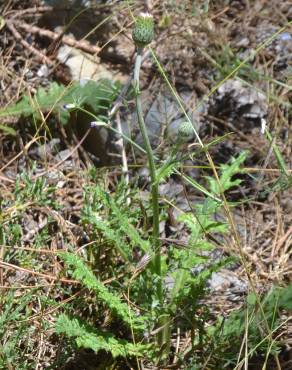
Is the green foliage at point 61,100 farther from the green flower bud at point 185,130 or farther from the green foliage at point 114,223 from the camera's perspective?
A: the green flower bud at point 185,130

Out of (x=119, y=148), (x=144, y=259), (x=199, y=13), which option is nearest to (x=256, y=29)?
(x=199, y=13)

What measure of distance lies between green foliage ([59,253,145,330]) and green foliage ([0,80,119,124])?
1.10 meters

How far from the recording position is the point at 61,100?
3486 millimetres

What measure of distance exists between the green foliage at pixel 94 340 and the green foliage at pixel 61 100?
1260 millimetres

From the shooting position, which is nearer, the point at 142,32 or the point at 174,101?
the point at 142,32

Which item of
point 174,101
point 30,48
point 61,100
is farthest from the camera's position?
point 30,48

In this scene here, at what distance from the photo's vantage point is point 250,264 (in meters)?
3.16

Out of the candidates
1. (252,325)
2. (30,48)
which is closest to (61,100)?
(30,48)

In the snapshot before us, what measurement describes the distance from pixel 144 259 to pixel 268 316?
507 millimetres

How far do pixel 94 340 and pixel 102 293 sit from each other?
17 centimetres

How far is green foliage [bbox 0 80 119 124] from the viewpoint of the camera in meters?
3.47

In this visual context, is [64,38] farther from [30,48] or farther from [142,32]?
[142,32]

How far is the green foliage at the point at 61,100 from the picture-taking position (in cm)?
347

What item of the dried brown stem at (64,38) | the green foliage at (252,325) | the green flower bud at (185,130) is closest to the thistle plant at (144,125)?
the green flower bud at (185,130)
